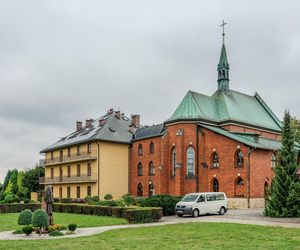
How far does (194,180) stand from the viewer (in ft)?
141

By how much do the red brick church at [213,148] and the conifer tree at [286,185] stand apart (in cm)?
940

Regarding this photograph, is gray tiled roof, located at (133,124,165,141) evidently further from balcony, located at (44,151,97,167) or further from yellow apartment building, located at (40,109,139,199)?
balcony, located at (44,151,97,167)

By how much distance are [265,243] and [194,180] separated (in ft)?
92.8

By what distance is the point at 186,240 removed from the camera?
51.0 ft

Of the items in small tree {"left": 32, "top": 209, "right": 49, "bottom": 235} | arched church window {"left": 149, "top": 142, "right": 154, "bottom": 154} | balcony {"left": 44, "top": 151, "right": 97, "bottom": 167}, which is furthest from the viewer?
balcony {"left": 44, "top": 151, "right": 97, "bottom": 167}

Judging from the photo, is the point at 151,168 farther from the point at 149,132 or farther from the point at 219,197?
the point at 219,197

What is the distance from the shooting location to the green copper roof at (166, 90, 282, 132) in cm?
4547

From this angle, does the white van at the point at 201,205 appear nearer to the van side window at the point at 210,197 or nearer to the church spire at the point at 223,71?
the van side window at the point at 210,197

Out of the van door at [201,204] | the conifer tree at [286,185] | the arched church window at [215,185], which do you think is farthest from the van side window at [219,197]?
the arched church window at [215,185]

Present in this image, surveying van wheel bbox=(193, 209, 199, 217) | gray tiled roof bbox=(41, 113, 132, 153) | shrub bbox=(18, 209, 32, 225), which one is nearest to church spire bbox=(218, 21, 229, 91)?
gray tiled roof bbox=(41, 113, 132, 153)

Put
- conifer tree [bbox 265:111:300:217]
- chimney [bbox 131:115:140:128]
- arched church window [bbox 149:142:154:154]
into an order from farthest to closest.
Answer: chimney [bbox 131:115:140:128] < arched church window [bbox 149:142:154:154] < conifer tree [bbox 265:111:300:217]

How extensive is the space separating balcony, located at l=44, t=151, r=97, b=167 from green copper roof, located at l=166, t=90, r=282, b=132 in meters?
11.4

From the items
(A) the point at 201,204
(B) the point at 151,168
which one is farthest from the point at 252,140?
(A) the point at 201,204

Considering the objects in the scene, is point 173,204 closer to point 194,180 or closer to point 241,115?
point 194,180
